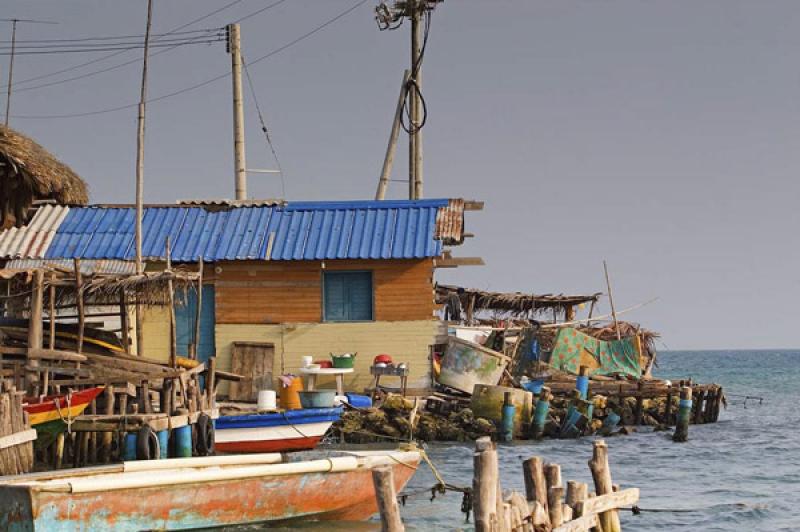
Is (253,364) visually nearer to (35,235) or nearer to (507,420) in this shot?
(507,420)

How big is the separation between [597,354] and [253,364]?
11202mm

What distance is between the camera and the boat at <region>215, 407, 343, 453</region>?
2356 centimetres

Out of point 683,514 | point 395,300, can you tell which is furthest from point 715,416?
point 683,514

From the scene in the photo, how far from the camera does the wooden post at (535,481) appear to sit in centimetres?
1370

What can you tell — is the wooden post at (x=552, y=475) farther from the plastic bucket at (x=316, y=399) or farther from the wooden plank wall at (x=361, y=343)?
the wooden plank wall at (x=361, y=343)

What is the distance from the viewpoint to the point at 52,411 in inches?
801

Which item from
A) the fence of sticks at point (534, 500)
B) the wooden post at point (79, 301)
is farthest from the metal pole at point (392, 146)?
the fence of sticks at point (534, 500)

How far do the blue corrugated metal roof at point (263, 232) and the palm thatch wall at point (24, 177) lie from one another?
24.6ft

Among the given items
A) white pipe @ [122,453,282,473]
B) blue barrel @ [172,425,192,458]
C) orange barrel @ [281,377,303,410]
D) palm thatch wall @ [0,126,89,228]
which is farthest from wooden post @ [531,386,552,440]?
palm thatch wall @ [0,126,89,228]

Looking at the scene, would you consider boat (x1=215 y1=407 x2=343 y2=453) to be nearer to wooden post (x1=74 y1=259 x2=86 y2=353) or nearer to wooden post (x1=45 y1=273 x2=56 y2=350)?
wooden post (x1=74 y1=259 x2=86 y2=353)

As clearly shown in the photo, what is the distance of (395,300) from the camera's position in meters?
30.0

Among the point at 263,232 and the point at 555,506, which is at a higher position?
the point at 263,232

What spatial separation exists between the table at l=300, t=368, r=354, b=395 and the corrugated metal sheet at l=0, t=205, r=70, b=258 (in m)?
7.93

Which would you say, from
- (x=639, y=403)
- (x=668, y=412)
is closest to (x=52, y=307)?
(x=639, y=403)
